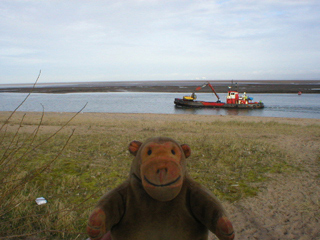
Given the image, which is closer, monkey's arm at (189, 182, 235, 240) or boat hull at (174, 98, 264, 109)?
monkey's arm at (189, 182, 235, 240)

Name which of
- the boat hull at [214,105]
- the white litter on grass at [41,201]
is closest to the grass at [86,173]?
the white litter on grass at [41,201]

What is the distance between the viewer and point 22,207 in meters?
3.45

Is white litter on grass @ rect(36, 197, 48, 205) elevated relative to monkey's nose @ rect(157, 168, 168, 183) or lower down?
lower down

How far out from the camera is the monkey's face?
59.7 inches

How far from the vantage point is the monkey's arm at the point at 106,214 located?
150 centimetres

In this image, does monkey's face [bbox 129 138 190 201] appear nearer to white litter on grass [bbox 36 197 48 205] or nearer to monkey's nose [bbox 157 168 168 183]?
monkey's nose [bbox 157 168 168 183]

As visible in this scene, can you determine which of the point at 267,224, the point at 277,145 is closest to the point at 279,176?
the point at 267,224

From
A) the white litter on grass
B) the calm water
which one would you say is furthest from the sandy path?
the calm water

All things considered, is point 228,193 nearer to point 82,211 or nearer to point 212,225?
point 82,211

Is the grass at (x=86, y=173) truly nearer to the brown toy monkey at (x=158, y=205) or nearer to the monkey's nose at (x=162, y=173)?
the brown toy monkey at (x=158, y=205)

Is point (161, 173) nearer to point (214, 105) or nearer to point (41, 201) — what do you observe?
point (41, 201)

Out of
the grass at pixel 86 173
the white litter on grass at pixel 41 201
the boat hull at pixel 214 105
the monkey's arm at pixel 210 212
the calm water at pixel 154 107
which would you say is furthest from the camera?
the boat hull at pixel 214 105

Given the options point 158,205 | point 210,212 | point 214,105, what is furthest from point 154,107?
point 210,212

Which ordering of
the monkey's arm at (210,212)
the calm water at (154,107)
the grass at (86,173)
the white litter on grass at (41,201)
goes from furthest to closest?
the calm water at (154,107) → the white litter on grass at (41,201) → the grass at (86,173) → the monkey's arm at (210,212)
